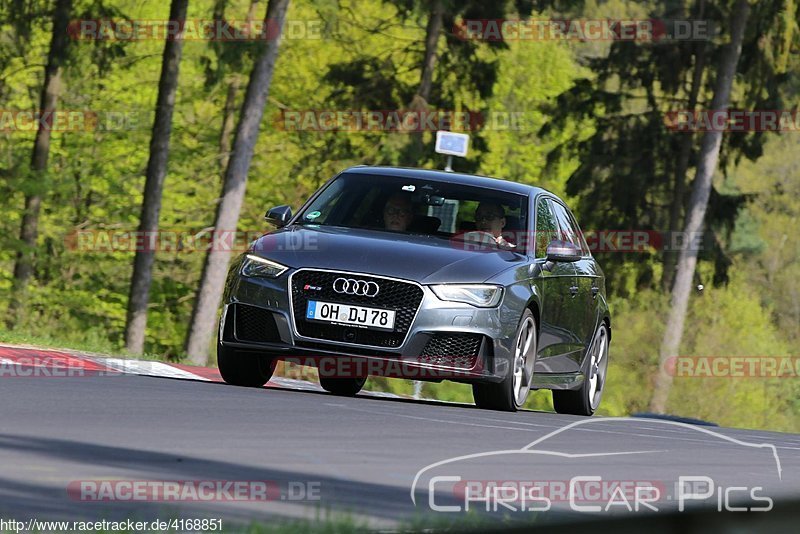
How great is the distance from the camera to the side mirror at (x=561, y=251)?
1371cm

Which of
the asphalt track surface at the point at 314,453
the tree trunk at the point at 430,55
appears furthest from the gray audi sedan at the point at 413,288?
the tree trunk at the point at 430,55

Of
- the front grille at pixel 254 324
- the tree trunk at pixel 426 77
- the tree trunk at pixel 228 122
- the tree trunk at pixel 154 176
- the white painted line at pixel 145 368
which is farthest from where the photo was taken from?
the tree trunk at pixel 228 122

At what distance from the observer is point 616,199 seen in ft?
137

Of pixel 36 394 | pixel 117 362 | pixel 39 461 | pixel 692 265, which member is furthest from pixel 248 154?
pixel 39 461

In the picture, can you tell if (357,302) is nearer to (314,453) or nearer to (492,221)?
(492,221)

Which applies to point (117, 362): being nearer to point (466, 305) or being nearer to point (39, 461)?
point (466, 305)

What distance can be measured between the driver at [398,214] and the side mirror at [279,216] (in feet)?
2.50

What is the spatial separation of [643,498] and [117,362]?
32.5 ft

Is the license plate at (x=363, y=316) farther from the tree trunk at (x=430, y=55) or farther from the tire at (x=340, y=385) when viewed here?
the tree trunk at (x=430, y=55)

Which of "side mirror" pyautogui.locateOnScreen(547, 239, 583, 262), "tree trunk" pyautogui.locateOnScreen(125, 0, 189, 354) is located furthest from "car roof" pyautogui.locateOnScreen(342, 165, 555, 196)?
"tree trunk" pyautogui.locateOnScreen(125, 0, 189, 354)

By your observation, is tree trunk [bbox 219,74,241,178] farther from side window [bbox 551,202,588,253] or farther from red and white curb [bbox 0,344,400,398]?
side window [bbox 551,202,588,253]

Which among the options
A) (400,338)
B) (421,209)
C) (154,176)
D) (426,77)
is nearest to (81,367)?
(421,209)

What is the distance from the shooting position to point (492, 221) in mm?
13766

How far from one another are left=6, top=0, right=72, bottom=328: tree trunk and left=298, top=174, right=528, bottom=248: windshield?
22.6 metres
